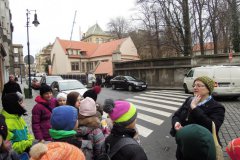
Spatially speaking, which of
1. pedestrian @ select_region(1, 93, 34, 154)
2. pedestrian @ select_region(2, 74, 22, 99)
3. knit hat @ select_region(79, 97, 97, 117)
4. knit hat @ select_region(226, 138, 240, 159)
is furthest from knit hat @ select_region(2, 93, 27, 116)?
pedestrian @ select_region(2, 74, 22, 99)

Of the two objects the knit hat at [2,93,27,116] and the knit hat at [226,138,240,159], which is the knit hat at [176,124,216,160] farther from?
the knit hat at [2,93,27,116]

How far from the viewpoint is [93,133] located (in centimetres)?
312

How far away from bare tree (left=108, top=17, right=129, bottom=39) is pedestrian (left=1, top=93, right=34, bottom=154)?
211 ft

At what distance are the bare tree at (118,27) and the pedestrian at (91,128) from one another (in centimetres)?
6449

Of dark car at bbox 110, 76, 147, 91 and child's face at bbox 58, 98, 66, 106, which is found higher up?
child's face at bbox 58, 98, 66, 106

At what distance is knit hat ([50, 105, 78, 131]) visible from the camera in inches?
109

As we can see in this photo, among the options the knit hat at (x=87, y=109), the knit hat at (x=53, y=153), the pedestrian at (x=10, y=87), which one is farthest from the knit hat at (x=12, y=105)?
the pedestrian at (x=10, y=87)

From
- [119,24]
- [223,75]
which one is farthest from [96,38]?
[223,75]

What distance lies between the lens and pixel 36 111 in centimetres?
443

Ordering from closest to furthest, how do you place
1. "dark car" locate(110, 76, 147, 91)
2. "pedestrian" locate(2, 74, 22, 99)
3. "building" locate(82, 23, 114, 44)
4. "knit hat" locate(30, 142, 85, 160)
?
"knit hat" locate(30, 142, 85, 160) → "pedestrian" locate(2, 74, 22, 99) → "dark car" locate(110, 76, 147, 91) → "building" locate(82, 23, 114, 44)

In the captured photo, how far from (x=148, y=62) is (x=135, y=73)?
8.82 ft

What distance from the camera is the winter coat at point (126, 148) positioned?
2246 millimetres

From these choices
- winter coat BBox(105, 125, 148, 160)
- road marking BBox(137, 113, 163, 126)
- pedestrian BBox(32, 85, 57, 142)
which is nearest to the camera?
winter coat BBox(105, 125, 148, 160)

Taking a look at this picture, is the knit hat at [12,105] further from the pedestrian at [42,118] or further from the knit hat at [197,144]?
the knit hat at [197,144]
